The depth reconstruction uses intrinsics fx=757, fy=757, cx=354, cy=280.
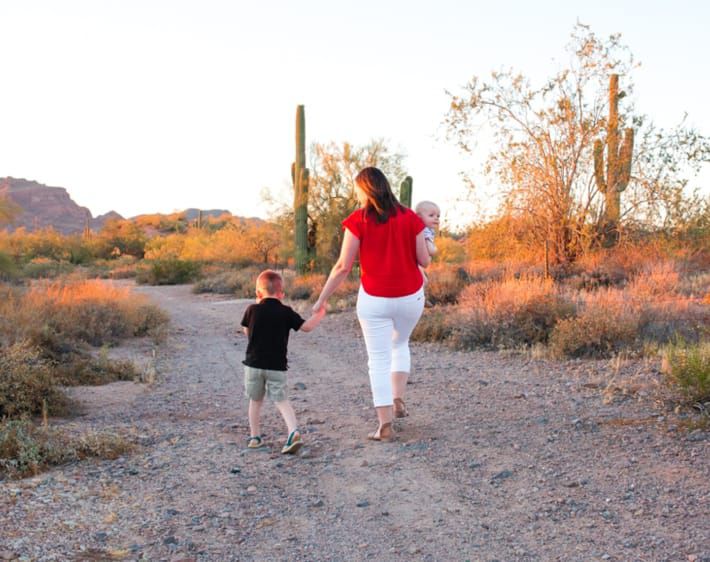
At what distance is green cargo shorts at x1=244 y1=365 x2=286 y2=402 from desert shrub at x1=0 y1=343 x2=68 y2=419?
73.0 inches

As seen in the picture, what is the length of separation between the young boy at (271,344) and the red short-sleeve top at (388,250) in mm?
541

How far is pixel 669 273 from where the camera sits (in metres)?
16.3

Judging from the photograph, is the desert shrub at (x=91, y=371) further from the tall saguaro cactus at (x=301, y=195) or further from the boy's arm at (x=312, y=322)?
the tall saguaro cactus at (x=301, y=195)

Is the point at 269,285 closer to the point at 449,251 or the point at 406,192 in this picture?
the point at 406,192

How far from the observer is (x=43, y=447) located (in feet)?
18.0

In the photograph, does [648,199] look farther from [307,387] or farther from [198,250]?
[198,250]

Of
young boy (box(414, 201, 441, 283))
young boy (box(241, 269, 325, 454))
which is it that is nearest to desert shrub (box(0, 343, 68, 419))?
young boy (box(241, 269, 325, 454))

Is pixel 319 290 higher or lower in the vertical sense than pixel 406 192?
lower

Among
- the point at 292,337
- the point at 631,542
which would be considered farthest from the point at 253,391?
the point at 292,337

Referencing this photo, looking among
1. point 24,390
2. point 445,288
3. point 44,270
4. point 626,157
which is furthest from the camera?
point 44,270

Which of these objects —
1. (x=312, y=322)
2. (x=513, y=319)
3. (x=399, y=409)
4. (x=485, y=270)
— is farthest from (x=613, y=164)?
(x=312, y=322)

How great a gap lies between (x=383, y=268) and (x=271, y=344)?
3.45ft

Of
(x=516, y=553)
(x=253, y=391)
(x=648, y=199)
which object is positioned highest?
(x=648, y=199)

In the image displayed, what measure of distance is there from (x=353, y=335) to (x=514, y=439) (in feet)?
24.7
